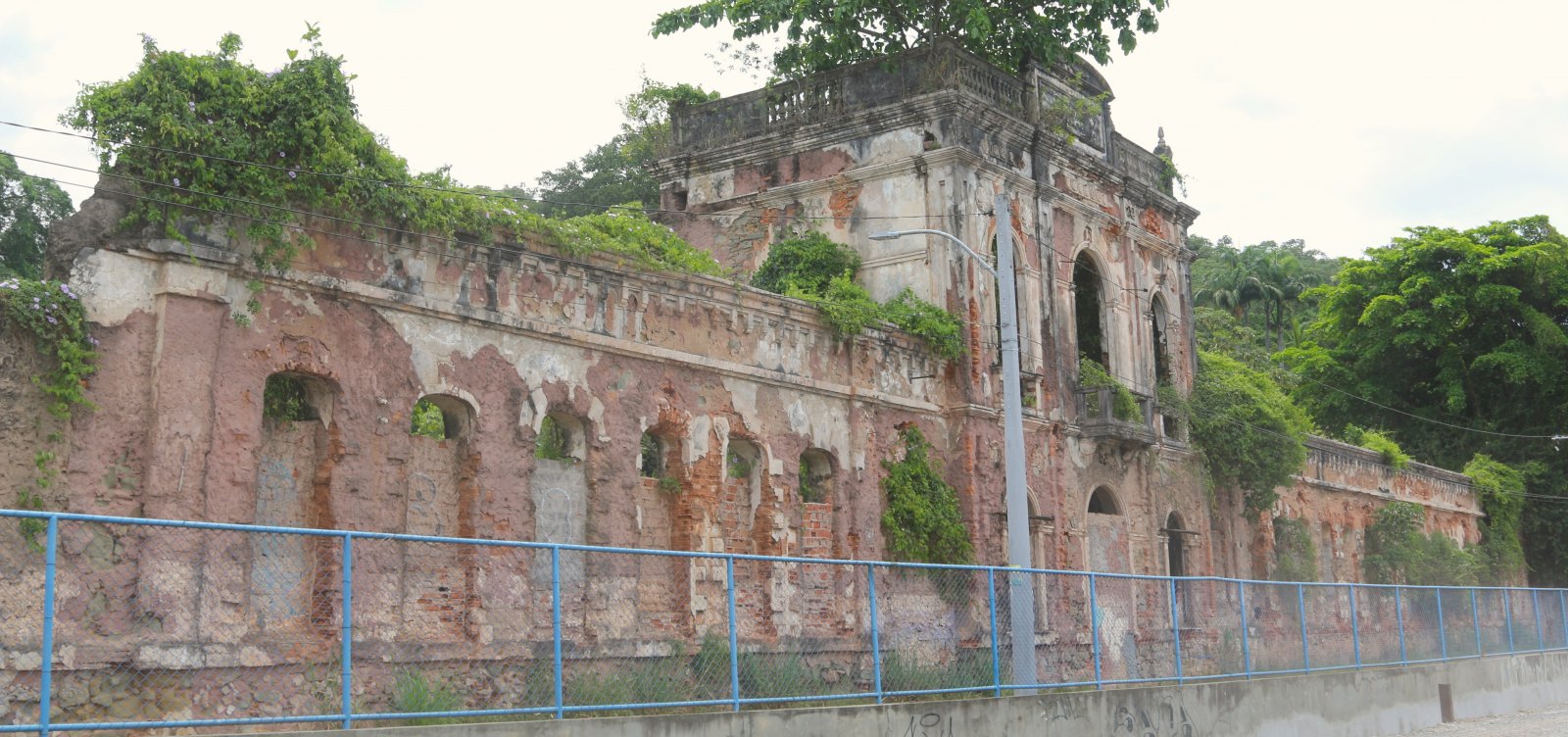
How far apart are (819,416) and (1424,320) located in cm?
2906

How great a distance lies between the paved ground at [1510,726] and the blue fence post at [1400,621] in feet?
3.33

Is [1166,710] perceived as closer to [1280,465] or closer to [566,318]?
[566,318]

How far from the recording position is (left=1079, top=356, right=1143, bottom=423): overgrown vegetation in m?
26.1

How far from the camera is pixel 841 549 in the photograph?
20.9m

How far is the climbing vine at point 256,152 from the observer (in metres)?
13.7

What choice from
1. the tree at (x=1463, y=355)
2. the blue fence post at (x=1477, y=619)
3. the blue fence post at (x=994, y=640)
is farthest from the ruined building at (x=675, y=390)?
the tree at (x=1463, y=355)

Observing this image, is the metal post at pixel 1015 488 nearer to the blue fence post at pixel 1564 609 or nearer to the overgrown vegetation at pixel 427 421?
the overgrown vegetation at pixel 427 421

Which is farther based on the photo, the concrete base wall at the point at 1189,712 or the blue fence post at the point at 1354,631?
the blue fence post at the point at 1354,631

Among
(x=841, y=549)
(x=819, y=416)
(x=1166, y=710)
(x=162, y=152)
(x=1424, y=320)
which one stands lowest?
(x=1166, y=710)

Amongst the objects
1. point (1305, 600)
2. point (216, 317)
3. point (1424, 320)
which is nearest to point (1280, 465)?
point (1305, 600)

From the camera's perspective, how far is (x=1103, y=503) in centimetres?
2695

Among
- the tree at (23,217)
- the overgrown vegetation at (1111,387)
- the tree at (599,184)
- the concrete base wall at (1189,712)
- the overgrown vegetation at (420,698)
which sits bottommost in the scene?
the concrete base wall at (1189,712)

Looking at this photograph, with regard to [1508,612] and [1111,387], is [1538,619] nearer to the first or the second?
[1508,612]

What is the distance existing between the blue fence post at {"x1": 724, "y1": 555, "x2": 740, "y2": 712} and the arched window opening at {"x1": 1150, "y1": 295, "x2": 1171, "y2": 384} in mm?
18431
